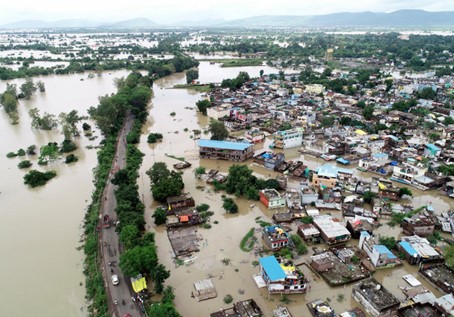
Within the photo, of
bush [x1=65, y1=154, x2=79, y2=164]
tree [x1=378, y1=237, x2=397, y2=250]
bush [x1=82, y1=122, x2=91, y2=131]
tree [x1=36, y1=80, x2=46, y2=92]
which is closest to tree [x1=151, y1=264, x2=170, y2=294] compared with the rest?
tree [x1=378, y1=237, x2=397, y2=250]

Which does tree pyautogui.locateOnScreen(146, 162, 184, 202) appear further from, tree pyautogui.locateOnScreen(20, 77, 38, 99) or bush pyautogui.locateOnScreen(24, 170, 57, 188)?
tree pyautogui.locateOnScreen(20, 77, 38, 99)

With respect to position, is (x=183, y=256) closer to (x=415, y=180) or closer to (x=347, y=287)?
(x=347, y=287)

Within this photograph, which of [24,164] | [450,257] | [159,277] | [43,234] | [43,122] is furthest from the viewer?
[43,122]

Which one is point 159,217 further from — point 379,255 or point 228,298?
point 379,255

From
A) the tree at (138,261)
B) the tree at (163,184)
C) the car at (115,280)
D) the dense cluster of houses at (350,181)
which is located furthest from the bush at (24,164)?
the tree at (138,261)

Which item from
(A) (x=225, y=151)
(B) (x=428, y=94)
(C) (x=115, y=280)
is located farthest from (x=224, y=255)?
(B) (x=428, y=94)

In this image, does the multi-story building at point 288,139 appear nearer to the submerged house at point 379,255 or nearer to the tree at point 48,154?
the submerged house at point 379,255
